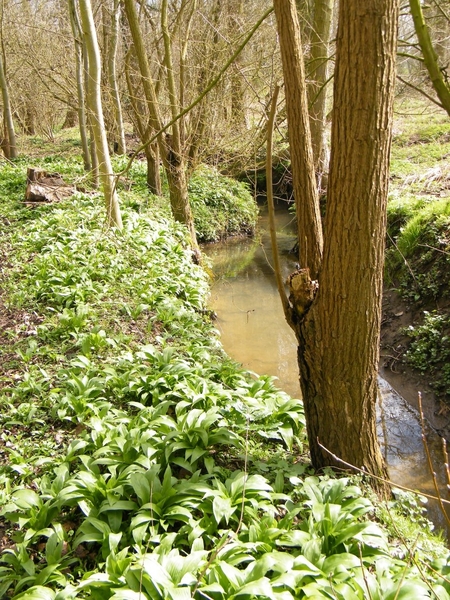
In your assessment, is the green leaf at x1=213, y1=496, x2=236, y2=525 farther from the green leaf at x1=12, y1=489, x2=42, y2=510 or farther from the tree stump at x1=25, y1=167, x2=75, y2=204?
the tree stump at x1=25, y1=167, x2=75, y2=204

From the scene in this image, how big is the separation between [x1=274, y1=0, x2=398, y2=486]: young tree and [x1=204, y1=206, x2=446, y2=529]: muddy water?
3.25 feet

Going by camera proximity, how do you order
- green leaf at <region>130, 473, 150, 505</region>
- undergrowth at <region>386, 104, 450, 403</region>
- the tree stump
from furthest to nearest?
the tree stump → undergrowth at <region>386, 104, 450, 403</region> → green leaf at <region>130, 473, 150, 505</region>

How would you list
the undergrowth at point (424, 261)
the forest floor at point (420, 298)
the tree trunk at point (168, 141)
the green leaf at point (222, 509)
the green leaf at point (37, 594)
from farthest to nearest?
the tree trunk at point (168, 141) < the undergrowth at point (424, 261) < the forest floor at point (420, 298) < the green leaf at point (222, 509) < the green leaf at point (37, 594)

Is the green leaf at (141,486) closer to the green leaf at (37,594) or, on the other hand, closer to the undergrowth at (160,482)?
the undergrowth at (160,482)

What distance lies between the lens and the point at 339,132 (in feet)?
9.82

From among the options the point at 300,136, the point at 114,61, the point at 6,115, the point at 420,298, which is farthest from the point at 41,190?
the point at 300,136

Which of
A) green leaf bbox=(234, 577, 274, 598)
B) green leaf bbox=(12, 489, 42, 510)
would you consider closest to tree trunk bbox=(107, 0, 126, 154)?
green leaf bbox=(12, 489, 42, 510)

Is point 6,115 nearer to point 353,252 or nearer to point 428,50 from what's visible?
point 428,50

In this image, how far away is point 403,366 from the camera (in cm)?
659

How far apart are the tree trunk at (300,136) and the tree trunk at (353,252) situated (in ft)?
0.86

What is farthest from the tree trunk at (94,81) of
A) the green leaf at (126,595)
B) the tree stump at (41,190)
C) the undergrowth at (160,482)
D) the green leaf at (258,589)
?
the green leaf at (258,589)

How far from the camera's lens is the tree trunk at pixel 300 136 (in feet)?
10.7

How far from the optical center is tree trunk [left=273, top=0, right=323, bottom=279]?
3264 millimetres

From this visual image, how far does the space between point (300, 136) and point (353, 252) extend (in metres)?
0.90
